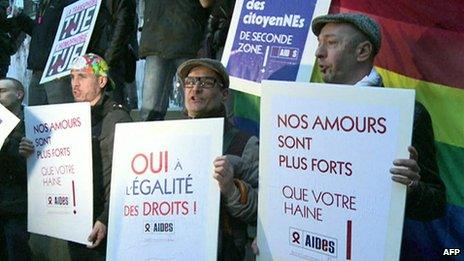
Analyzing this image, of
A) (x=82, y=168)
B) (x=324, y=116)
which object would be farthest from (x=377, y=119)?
(x=82, y=168)

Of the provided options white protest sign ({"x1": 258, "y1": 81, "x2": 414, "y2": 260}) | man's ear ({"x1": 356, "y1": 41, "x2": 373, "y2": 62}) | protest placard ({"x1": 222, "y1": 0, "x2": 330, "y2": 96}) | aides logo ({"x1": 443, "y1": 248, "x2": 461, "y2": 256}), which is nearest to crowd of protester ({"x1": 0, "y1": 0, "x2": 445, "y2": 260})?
man's ear ({"x1": 356, "y1": 41, "x2": 373, "y2": 62})

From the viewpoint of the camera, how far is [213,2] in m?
6.39

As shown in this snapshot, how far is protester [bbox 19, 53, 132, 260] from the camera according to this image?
4734 mm

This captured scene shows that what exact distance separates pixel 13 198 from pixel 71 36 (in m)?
1.78

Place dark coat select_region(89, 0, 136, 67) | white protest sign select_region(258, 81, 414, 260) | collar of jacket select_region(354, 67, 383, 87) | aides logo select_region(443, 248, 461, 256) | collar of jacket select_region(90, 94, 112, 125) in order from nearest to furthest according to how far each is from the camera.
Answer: white protest sign select_region(258, 81, 414, 260)
collar of jacket select_region(354, 67, 383, 87)
aides logo select_region(443, 248, 461, 256)
collar of jacket select_region(90, 94, 112, 125)
dark coat select_region(89, 0, 136, 67)

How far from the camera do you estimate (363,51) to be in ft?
12.7

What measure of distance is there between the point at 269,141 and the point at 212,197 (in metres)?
0.43

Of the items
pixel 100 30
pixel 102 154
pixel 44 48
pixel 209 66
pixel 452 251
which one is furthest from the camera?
pixel 44 48

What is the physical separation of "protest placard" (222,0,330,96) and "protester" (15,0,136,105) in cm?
151

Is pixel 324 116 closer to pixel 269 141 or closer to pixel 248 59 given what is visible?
pixel 269 141

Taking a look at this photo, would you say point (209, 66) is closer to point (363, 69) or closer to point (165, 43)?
point (363, 69)

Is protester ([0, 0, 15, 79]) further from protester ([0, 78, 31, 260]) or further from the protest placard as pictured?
the protest placard

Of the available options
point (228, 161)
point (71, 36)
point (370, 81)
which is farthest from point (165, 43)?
point (370, 81)

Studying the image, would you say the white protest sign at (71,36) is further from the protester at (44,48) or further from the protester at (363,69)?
the protester at (363,69)
